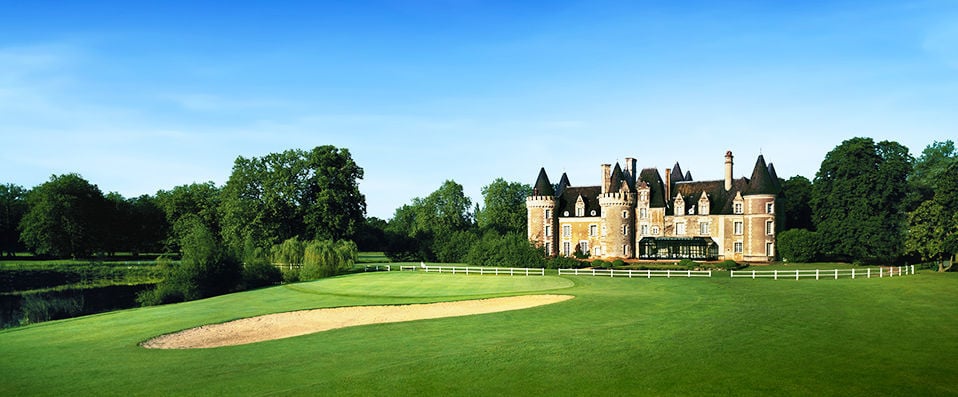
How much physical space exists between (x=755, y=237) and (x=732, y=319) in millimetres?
42906

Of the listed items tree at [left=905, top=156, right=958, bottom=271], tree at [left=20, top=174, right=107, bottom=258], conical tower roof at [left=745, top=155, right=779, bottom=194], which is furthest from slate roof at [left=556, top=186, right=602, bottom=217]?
tree at [left=20, top=174, right=107, bottom=258]

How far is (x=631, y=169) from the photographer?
234ft

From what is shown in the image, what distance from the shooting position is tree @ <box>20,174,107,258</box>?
75.4 m

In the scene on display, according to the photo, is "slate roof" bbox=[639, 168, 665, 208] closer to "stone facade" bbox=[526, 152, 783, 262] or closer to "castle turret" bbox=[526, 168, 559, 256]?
"stone facade" bbox=[526, 152, 783, 262]

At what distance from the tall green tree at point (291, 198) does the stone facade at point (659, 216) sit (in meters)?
20.7

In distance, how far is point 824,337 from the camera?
19.5m

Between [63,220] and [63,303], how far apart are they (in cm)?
4035

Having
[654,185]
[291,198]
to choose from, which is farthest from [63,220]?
[654,185]

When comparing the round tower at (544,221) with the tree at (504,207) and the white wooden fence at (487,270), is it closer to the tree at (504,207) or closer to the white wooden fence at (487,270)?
the tree at (504,207)

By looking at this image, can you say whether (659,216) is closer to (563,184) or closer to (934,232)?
(563,184)

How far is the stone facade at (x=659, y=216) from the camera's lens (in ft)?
205

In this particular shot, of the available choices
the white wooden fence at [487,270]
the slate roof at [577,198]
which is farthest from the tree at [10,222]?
the slate roof at [577,198]

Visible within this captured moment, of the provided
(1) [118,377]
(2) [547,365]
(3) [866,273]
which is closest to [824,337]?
(2) [547,365]

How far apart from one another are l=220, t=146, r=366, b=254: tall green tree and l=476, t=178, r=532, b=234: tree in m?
26.9
